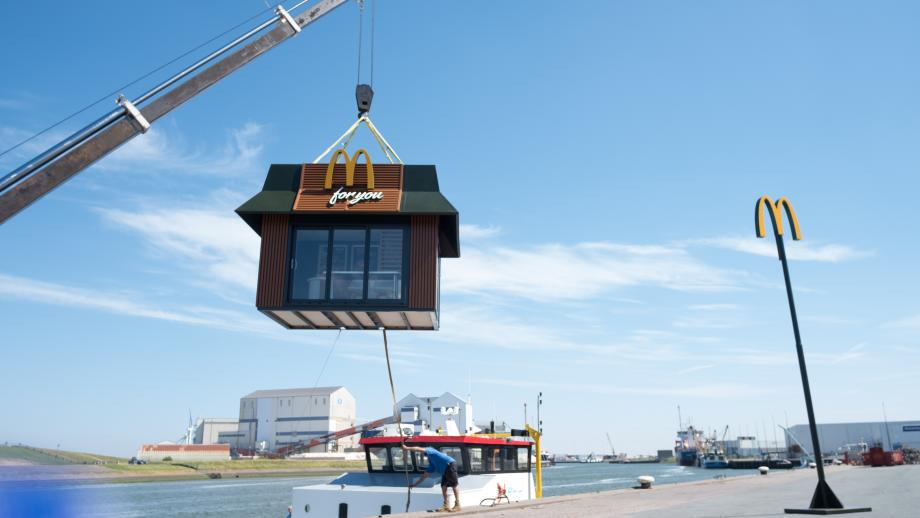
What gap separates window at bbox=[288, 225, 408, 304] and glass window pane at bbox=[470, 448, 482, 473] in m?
10.4

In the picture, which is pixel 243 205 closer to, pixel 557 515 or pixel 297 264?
pixel 297 264

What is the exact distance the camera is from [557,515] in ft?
53.0

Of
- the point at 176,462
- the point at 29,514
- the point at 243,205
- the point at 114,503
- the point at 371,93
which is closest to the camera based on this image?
the point at 29,514

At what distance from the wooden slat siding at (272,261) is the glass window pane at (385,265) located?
224 centimetres

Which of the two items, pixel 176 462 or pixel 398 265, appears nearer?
pixel 398 265

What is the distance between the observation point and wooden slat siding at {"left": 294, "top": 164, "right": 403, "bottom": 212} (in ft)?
55.1

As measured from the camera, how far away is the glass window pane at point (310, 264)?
16697 mm

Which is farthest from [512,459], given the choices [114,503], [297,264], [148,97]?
[114,503]

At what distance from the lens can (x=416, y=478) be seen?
75.7 feet

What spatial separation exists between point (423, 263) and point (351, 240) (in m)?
1.96

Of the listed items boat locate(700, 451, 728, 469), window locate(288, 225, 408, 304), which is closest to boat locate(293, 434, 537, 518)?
window locate(288, 225, 408, 304)

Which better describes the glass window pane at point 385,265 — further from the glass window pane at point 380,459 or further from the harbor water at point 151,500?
the glass window pane at point 380,459

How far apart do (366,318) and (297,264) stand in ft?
7.69

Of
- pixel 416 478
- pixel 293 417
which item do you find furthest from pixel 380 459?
pixel 293 417
